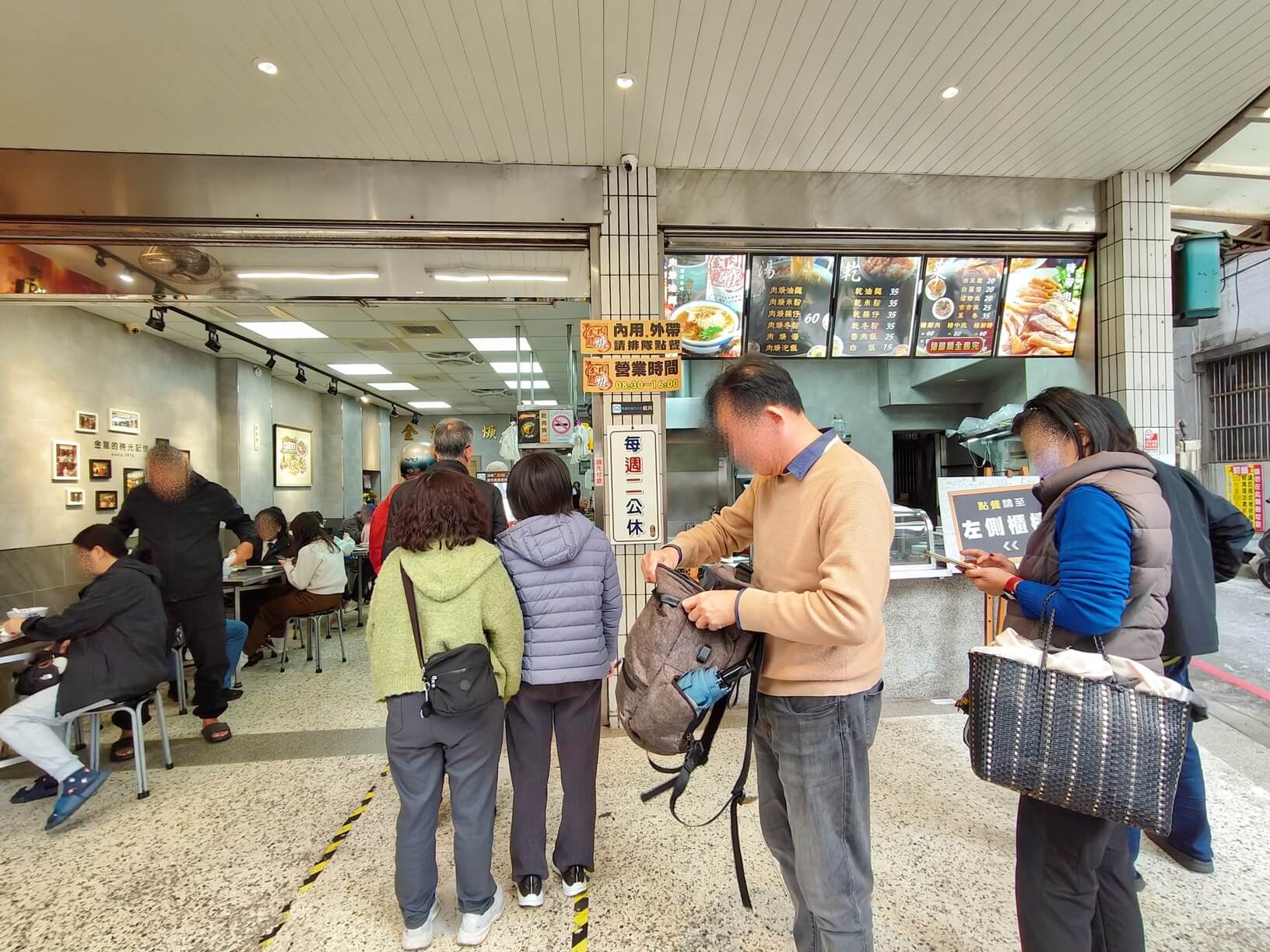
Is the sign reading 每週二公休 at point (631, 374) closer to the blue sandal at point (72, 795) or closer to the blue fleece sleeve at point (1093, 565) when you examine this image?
the blue fleece sleeve at point (1093, 565)

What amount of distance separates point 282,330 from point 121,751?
502 cm

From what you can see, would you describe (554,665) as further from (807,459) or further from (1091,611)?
(1091,611)

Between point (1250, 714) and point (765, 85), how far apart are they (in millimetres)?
5015

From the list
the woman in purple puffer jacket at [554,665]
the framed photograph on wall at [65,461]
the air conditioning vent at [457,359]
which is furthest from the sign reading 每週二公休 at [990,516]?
the framed photograph on wall at [65,461]

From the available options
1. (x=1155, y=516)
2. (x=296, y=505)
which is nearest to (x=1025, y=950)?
(x=1155, y=516)

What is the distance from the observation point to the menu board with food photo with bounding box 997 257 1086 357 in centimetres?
401

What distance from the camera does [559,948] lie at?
6.13 ft

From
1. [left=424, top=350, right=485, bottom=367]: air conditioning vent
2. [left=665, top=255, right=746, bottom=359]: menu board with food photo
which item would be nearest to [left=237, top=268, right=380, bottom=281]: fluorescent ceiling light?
[left=665, top=255, right=746, bottom=359]: menu board with food photo

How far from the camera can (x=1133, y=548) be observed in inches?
58.4

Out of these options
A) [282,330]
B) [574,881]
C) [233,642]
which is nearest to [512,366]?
[282,330]

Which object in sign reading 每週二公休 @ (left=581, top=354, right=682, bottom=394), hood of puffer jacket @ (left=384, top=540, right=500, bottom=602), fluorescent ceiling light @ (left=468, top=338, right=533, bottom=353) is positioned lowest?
hood of puffer jacket @ (left=384, top=540, right=500, bottom=602)

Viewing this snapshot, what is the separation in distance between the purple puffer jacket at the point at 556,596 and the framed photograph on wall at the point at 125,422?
21.5ft

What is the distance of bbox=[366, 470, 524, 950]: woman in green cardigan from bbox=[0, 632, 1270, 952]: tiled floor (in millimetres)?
220

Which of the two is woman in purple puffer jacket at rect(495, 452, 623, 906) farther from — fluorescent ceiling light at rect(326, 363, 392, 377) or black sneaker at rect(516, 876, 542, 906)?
fluorescent ceiling light at rect(326, 363, 392, 377)
